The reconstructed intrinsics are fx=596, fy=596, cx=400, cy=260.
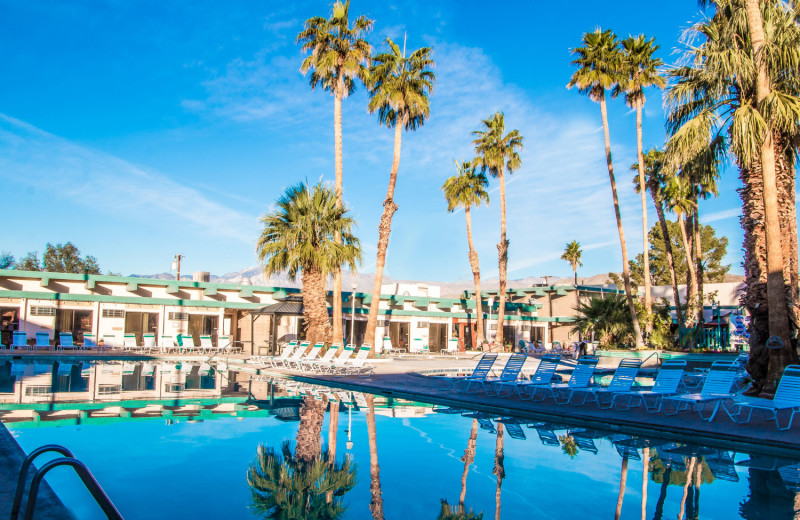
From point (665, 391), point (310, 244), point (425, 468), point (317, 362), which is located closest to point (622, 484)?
point (425, 468)

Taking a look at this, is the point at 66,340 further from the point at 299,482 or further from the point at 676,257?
the point at 676,257

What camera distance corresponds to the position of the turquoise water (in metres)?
5.71

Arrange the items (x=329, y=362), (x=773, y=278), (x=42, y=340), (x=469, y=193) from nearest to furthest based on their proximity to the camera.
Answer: (x=773, y=278) → (x=329, y=362) → (x=42, y=340) → (x=469, y=193)

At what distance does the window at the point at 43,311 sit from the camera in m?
27.0

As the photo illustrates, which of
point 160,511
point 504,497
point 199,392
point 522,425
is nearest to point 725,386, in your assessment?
point 522,425

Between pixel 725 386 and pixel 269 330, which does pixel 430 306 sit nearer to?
pixel 269 330

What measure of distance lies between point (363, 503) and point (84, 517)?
249 centimetres

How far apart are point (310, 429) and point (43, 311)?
76.4 ft

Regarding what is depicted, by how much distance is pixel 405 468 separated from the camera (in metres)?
7.22

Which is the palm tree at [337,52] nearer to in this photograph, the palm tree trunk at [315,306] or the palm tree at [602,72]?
the palm tree trunk at [315,306]

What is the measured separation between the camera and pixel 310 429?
9.34m

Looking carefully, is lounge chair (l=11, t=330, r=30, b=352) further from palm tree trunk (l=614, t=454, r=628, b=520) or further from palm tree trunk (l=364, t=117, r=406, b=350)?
palm tree trunk (l=614, t=454, r=628, b=520)

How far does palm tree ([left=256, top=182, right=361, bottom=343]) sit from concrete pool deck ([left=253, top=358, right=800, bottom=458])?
23.3ft

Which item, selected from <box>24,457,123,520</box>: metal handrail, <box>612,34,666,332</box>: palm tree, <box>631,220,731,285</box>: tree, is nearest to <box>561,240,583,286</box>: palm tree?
<box>631,220,731,285</box>: tree
